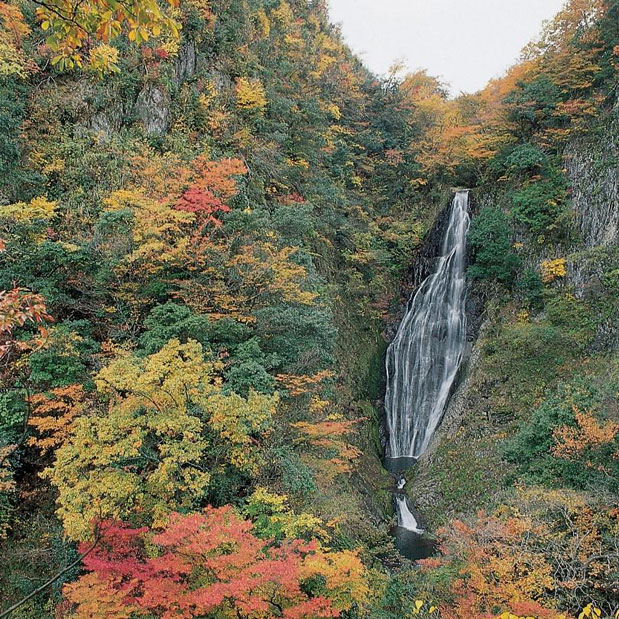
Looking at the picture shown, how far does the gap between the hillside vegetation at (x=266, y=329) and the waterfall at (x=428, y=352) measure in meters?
0.94

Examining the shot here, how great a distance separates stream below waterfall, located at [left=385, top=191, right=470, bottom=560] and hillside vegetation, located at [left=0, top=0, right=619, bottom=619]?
2.88 ft

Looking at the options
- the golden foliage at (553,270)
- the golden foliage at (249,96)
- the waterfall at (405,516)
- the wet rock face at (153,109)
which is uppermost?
the golden foliage at (249,96)

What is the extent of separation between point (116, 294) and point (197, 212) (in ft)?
10.3

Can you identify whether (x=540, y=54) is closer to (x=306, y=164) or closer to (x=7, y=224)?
(x=306, y=164)

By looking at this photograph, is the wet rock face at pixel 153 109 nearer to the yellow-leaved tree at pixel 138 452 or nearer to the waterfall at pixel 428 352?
the yellow-leaved tree at pixel 138 452

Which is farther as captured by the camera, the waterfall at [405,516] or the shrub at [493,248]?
the shrub at [493,248]

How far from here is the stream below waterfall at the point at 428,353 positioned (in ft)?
61.2

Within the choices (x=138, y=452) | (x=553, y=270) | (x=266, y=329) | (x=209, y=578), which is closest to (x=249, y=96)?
(x=266, y=329)

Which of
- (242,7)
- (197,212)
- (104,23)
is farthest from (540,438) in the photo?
(242,7)

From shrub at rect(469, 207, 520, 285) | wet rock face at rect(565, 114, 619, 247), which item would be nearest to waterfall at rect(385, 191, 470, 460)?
shrub at rect(469, 207, 520, 285)

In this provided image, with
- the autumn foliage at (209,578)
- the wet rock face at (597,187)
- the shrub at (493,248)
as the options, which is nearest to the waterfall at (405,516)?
the autumn foliage at (209,578)

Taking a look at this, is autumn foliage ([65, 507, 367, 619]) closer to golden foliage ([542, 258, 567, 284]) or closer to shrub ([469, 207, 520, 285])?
golden foliage ([542, 258, 567, 284])

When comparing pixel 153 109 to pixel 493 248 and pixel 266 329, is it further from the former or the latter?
pixel 493 248

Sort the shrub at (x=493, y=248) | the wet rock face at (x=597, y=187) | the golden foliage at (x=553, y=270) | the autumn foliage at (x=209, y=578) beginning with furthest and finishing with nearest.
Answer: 1. the shrub at (x=493, y=248)
2. the golden foliage at (x=553, y=270)
3. the wet rock face at (x=597, y=187)
4. the autumn foliage at (x=209, y=578)
